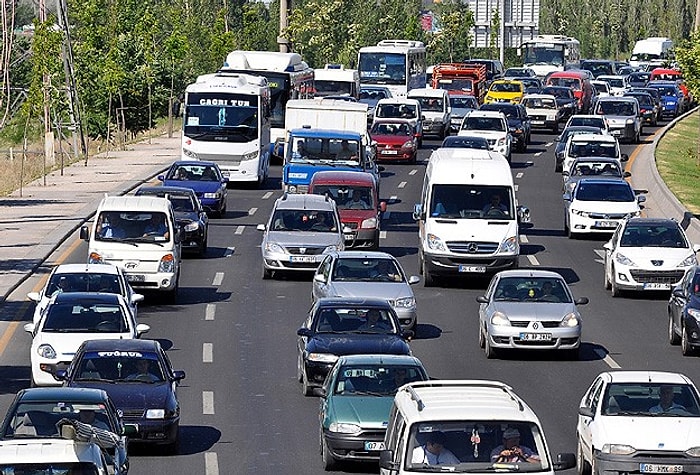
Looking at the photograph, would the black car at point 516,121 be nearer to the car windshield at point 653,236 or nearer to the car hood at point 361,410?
the car windshield at point 653,236

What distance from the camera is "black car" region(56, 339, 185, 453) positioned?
2047 cm

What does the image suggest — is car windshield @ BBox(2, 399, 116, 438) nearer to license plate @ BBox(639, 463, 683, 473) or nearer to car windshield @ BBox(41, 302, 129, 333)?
license plate @ BBox(639, 463, 683, 473)

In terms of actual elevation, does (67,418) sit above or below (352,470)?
above

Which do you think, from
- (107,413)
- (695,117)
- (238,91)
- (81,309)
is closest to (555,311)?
(81,309)

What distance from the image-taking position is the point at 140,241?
33812mm

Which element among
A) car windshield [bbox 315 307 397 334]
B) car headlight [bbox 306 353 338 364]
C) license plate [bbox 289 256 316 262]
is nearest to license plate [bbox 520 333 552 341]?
car windshield [bbox 315 307 397 334]

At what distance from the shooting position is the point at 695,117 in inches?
3718

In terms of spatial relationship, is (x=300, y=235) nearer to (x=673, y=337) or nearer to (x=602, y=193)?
(x=673, y=337)

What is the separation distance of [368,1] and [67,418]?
112 m

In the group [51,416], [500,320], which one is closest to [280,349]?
[500,320]

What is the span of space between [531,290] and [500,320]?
1.38 m

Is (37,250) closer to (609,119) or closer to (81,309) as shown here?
(81,309)

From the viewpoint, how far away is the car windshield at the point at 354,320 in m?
25.0

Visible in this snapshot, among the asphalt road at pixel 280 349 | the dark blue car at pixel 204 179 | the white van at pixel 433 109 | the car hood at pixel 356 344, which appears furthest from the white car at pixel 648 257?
the white van at pixel 433 109
